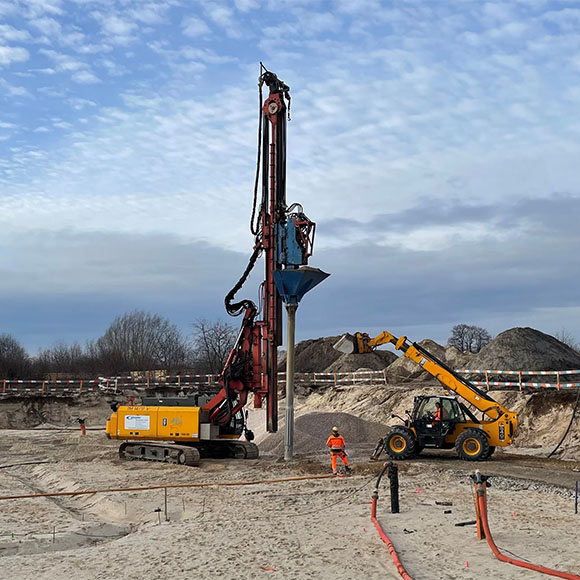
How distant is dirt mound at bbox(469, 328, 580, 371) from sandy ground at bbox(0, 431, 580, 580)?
22540 mm

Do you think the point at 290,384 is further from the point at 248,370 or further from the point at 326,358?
the point at 326,358

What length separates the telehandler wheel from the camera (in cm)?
1842

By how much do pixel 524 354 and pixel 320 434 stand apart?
21.2m

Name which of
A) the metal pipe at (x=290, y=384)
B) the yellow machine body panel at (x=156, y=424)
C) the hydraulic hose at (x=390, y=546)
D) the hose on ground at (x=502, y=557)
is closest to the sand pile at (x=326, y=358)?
the yellow machine body panel at (x=156, y=424)

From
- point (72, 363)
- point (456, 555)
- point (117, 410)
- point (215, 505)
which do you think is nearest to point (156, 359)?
point (72, 363)

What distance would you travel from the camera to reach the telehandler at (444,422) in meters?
18.5

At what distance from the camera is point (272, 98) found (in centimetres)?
2167

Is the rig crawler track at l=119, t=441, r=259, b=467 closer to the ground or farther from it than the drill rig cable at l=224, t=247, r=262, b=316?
closer to the ground

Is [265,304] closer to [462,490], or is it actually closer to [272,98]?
[272,98]

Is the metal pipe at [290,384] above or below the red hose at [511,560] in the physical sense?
above

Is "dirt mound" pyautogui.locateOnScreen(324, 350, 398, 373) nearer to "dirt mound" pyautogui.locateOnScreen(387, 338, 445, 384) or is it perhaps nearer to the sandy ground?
"dirt mound" pyautogui.locateOnScreen(387, 338, 445, 384)

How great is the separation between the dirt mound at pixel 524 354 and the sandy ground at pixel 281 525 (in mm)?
22540

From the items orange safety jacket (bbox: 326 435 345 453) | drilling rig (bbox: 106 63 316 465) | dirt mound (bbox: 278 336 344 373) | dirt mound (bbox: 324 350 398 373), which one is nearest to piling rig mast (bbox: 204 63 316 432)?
drilling rig (bbox: 106 63 316 465)

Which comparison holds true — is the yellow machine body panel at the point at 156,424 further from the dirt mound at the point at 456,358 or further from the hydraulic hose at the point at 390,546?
the dirt mound at the point at 456,358
